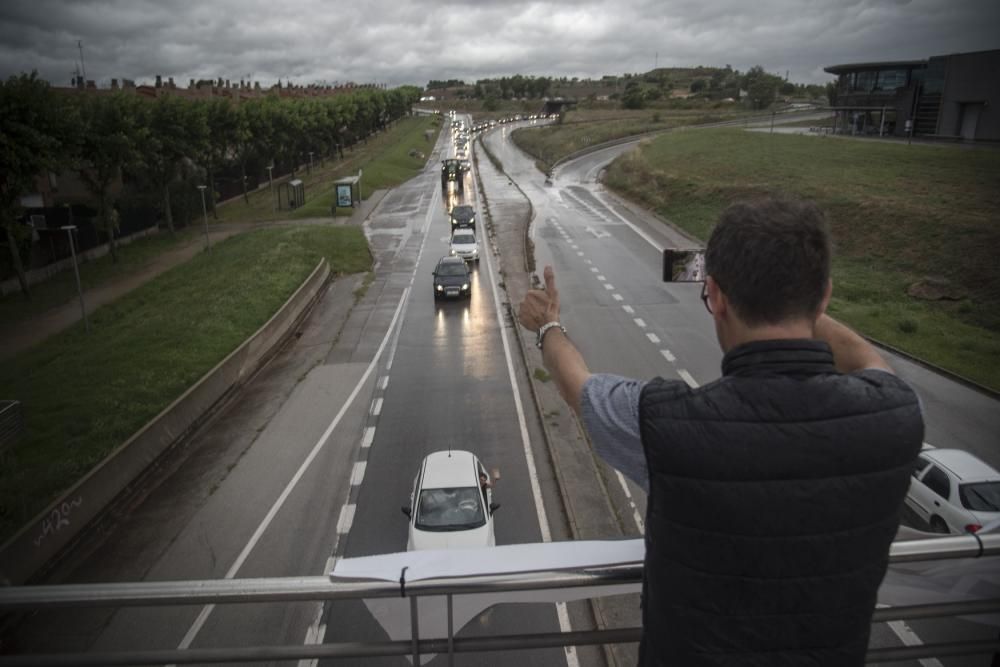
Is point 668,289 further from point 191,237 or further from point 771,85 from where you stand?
point 771,85

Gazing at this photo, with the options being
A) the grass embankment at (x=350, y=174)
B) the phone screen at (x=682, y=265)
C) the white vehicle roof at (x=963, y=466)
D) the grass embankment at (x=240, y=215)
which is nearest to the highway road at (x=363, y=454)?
the phone screen at (x=682, y=265)

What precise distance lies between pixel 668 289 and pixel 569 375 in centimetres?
2943

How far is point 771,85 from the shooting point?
147500 millimetres

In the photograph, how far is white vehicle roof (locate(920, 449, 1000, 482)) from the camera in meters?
11.7

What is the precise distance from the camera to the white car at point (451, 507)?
1141 cm

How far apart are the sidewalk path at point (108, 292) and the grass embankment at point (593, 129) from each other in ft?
128

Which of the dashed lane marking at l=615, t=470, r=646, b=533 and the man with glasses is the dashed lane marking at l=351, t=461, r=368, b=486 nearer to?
the dashed lane marking at l=615, t=470, r=646, b=533

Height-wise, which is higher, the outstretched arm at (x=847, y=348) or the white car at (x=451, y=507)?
the outstretched arm at (x=847, y=348)

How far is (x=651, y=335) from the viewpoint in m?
24.5

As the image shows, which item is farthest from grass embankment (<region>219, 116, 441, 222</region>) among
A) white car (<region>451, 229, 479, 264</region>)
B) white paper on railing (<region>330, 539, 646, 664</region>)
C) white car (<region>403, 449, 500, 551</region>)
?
white paper on railing (<region>330, 539, 646, 664</region>)

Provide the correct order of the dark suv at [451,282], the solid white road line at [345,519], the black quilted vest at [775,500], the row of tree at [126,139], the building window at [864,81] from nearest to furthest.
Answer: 1. the black quilted vest at [775,500]
2. the solid white road line at [345,519]
3. the row of tree at [126,139]
4. the dark suv at [451,282]
5. the building window at [864,81]

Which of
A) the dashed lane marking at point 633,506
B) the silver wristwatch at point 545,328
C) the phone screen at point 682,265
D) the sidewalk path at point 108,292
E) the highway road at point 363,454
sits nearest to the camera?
the silver wristwatch at point 545,328

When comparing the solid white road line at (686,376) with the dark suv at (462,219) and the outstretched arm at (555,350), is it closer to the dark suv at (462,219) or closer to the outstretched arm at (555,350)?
the outstretched arm at (555,350)

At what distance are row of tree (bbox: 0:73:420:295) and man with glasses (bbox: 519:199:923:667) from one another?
1200 inches
